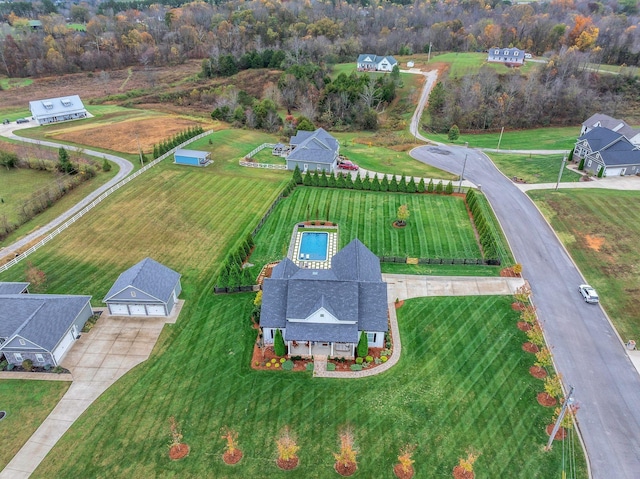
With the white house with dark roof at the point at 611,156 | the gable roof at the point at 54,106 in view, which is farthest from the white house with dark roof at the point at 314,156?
the gable roof at the point at 54,106

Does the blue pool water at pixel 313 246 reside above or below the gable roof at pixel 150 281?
below

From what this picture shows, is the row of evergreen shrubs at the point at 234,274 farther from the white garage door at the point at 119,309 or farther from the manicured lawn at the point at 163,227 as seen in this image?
the white garage door at the point at 119,309

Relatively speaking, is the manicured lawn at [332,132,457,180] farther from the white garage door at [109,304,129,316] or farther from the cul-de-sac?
the white garage door at [109,304,129,316]

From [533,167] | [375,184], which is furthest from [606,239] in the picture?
[375,184]

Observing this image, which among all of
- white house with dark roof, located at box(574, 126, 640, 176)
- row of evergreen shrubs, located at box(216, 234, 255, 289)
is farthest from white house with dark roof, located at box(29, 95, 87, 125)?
white house with dark roof, located at box(574, 126, 640, 176)

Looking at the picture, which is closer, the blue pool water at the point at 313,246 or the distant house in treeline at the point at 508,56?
the blue pool water at the point at 313,246

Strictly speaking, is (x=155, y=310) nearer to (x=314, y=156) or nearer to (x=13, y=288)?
(x=13, y=288)

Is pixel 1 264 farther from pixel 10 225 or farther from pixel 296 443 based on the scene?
pixel 296 443
